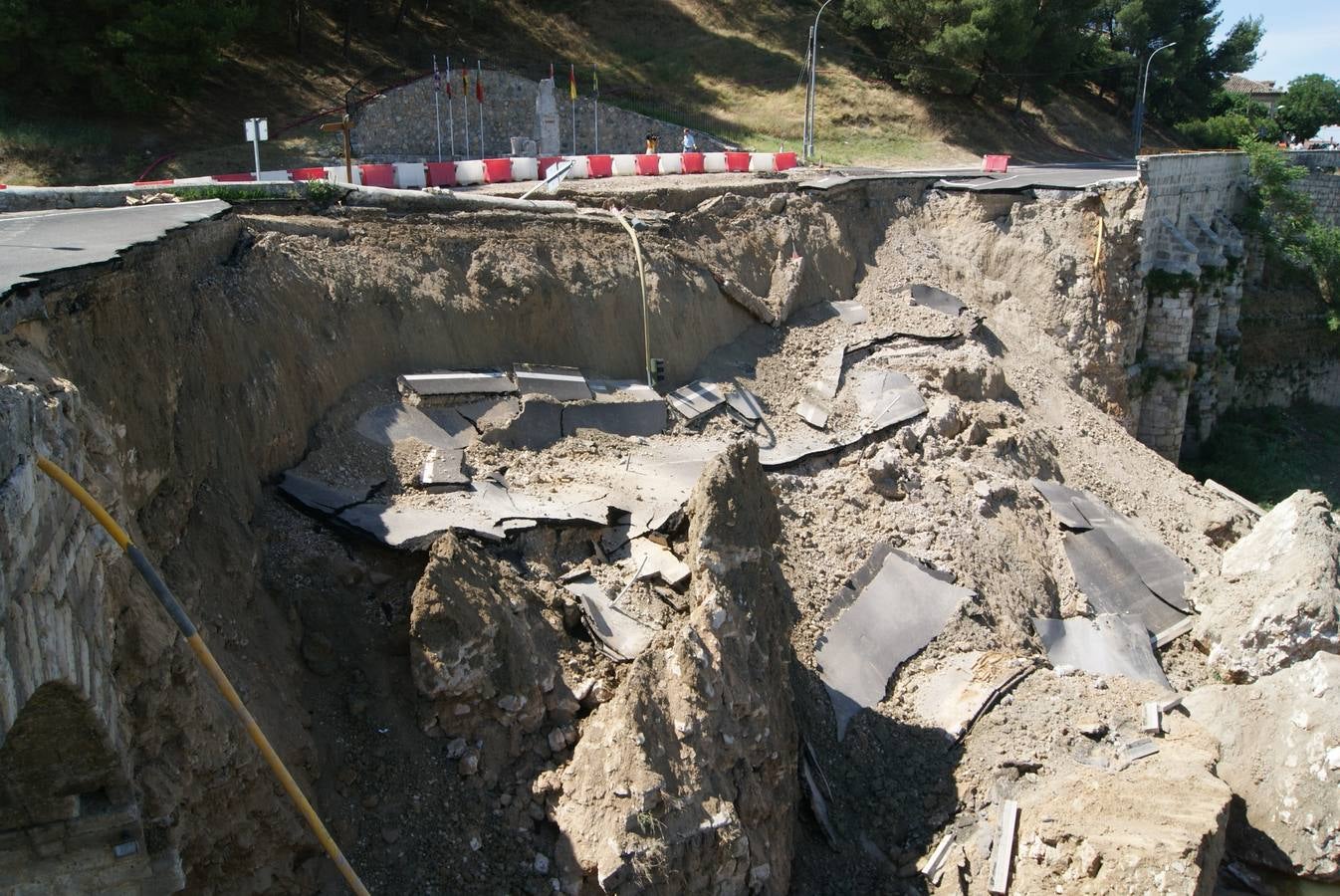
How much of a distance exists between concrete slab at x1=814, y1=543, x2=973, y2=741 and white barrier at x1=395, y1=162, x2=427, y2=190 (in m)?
11.4

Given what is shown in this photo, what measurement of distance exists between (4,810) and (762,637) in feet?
19.6

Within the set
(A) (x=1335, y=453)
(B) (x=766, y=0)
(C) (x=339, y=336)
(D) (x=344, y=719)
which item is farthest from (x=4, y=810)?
(B) (x=766, y=0)

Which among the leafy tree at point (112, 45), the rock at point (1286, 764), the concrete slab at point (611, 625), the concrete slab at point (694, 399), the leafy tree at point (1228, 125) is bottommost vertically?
the rock at point (1286, 764)

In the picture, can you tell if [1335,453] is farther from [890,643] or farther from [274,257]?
[274,257]

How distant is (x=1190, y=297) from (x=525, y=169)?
13.0 meters

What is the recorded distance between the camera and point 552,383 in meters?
13.9

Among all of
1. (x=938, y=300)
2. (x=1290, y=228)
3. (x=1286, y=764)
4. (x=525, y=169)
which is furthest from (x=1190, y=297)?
(x=1286, y=764)

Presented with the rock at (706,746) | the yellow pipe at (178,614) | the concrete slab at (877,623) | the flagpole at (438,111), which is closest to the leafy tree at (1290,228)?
the flagpole at (438,111)

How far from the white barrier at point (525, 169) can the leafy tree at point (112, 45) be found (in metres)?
8.40

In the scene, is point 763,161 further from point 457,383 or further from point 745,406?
point 457,383

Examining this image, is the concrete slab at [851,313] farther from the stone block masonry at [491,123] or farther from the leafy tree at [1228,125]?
the leafy tree at [1228,125]

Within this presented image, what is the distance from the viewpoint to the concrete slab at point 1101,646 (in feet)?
41.3

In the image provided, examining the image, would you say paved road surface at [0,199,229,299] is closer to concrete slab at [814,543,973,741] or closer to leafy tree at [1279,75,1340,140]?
concrete slab at [814,543,973,741]

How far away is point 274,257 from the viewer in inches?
483
